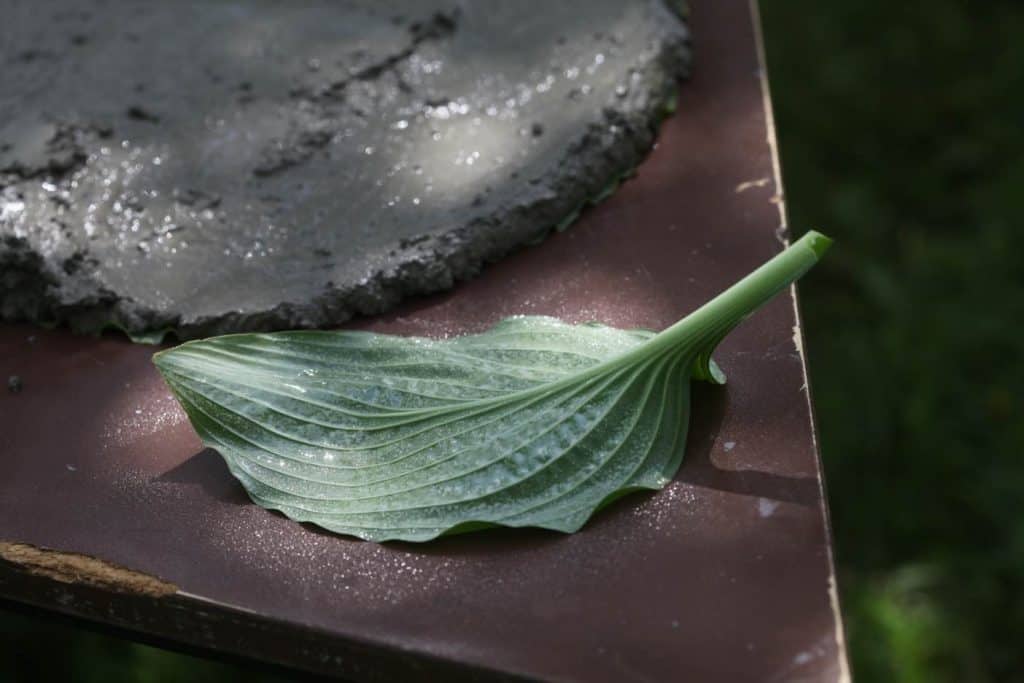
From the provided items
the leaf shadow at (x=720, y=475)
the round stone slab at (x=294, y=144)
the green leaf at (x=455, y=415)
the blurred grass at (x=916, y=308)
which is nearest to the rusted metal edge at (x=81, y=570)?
the green leaf at (x=455, y=415)

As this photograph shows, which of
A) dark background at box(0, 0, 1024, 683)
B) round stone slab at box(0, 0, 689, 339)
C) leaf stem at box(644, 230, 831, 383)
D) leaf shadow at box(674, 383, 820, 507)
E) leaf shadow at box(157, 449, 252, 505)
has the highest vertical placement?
round stone slab at box(0, 0, 689, 339)

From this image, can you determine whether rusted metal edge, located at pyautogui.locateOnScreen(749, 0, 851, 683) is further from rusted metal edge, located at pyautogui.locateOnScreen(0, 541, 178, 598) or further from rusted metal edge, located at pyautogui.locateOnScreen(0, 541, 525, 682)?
rusted metal edge, located at pyautogui.locateOnScreen(0, 541, 178, 598)

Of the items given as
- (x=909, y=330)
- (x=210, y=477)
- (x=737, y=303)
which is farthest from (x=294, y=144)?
(x=909, y=330)

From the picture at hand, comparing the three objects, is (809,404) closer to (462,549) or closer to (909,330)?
(462,549)

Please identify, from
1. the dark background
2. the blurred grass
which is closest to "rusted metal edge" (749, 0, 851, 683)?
the dark background

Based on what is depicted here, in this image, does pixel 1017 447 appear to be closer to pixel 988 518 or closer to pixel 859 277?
pixel 988 518

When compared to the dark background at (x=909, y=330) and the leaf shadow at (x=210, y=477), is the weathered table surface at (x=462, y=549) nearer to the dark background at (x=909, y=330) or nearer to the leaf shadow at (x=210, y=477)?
the leaf shadow at (x=210, y=477)
